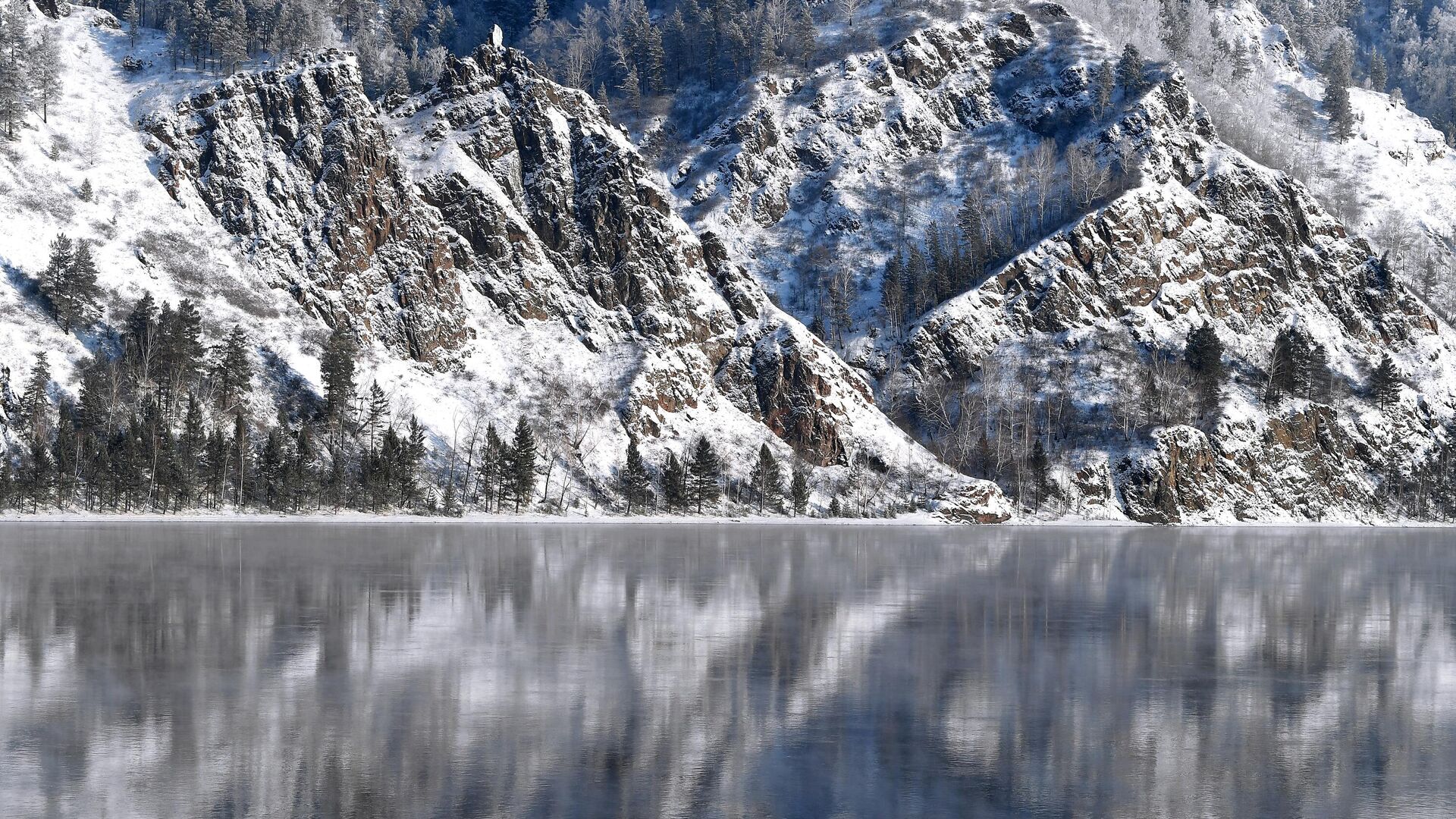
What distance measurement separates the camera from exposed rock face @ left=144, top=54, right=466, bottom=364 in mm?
139500

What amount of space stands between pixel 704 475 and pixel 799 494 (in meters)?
10.9

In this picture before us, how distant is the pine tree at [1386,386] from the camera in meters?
156

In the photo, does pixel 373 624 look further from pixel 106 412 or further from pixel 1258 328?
pixel 1258 328

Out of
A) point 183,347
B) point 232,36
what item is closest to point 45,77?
point 232,36

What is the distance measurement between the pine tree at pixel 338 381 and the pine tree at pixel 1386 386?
13262 centimetres

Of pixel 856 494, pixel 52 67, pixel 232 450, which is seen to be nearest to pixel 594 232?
pixel 856 494

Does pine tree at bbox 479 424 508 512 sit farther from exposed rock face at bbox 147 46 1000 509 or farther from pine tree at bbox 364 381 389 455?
exposed rock face at bbox 147 46 1000 509

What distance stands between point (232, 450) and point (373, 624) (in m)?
82.7

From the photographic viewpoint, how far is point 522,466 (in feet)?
385

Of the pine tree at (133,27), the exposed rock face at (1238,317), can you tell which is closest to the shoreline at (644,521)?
the exposed rock face at (1238,317)

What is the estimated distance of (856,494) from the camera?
137000 millimetres

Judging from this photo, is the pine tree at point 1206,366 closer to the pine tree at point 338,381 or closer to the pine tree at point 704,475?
the pine tree at point 704,475

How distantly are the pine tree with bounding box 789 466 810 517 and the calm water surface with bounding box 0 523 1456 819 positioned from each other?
72.6 metres

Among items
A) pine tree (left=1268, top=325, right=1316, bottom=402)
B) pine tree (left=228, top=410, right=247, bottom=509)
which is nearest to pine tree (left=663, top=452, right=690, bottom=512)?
pine tree (left=228, top=410, right=247, bottom=509)
